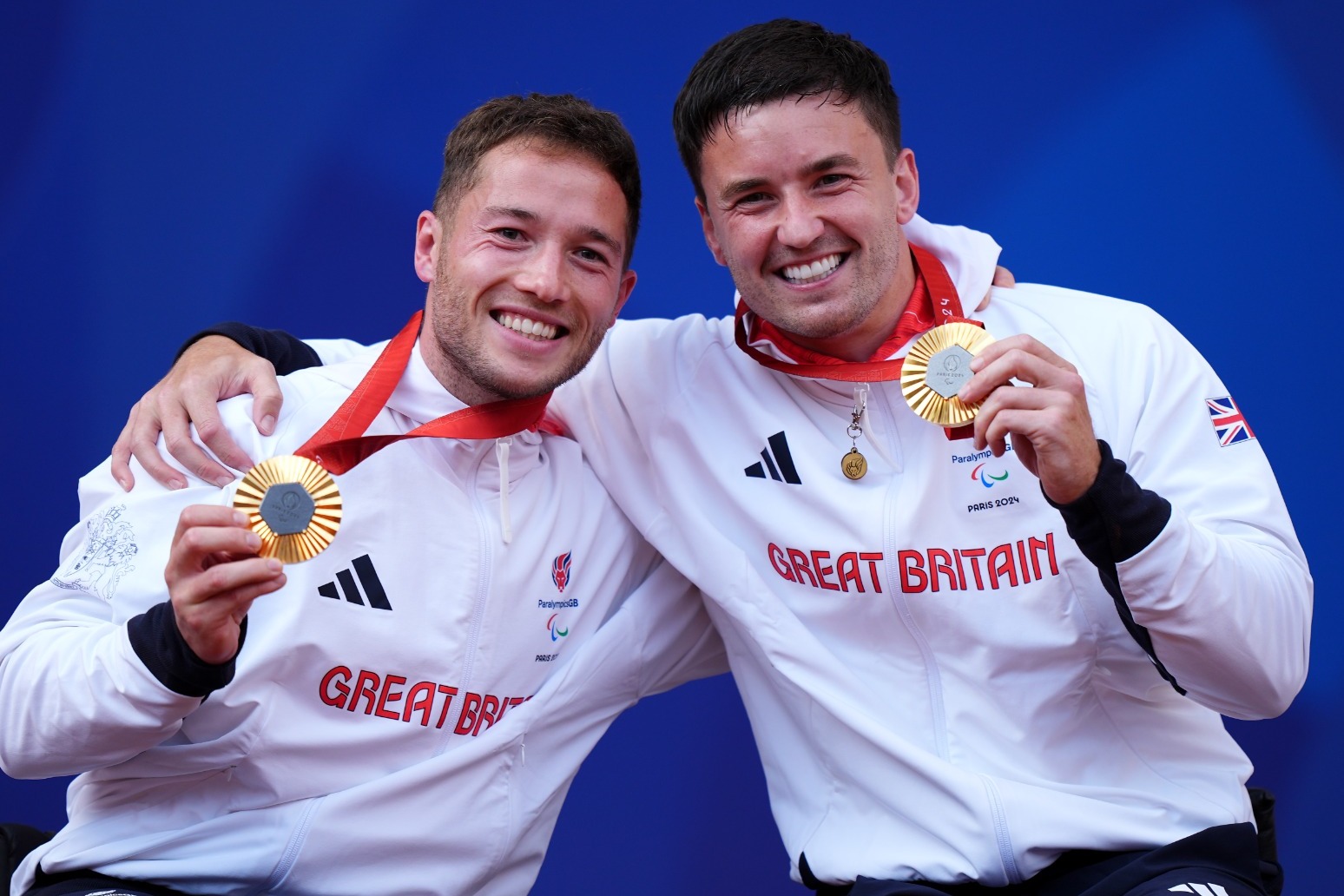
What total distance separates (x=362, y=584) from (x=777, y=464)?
0.72 m

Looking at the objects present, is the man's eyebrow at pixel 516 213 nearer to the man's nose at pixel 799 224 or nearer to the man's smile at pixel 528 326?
the man's smile at pixel 528 326

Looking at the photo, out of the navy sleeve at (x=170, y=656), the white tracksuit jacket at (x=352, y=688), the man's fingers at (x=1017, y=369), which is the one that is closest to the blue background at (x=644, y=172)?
the white tracksuit jacket at (x=352, y=688)

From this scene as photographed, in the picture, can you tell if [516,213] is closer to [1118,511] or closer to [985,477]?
[985,477]

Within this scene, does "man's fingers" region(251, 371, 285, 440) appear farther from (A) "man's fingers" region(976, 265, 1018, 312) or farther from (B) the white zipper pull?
(A) "man's fingers" region(976, 265, 1018, 312)

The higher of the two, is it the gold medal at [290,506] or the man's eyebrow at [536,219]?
the man's eyebrow at [536,219]

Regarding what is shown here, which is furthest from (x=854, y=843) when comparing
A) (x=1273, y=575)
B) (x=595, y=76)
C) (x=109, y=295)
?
(x=109, y=295)

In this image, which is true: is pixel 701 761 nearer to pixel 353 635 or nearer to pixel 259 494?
pixel 353 635

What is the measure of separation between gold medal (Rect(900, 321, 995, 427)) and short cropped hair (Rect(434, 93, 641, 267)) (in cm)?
66

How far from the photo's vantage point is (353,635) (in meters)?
1.98

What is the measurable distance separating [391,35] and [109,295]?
998 millimetres

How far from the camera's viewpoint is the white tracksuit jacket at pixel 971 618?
76.4 inches

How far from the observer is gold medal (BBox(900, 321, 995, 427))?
1.75m

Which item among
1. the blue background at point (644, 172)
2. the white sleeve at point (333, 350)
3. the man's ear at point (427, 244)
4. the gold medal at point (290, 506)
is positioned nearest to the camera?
the gold medal at point (290, 506)

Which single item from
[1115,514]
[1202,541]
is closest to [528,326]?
[1115,514]
